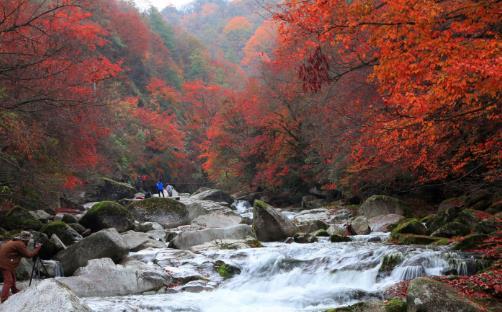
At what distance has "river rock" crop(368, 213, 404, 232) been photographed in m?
14.3

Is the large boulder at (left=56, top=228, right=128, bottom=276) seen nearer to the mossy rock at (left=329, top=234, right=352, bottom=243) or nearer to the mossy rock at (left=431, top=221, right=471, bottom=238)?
the mossy rock at (left=329, top=234, right=352, bottom=243)

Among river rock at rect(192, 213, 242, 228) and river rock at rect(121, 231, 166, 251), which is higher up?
river rock at rect(121, 231, 166, 251)

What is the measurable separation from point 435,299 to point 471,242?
3.83 metres

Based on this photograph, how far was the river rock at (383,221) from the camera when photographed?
14.3 meters

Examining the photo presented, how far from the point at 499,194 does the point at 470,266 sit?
5.53m

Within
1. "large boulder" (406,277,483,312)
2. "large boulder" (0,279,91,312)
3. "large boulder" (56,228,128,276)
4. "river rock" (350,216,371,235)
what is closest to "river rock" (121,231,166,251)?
"large boulder" (56,228,128,276)

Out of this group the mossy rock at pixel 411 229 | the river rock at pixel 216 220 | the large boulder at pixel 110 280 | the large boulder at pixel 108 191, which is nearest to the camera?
the large boulder at pixel 110 280

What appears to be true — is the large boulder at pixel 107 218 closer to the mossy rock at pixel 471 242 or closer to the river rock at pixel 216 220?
the river rock at pixel 216 220

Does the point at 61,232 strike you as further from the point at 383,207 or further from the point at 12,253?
the point at 383,207

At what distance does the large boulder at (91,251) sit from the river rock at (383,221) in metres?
7.73

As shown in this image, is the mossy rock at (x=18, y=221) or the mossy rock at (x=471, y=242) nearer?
the mossy rock at (x=471, y=242)

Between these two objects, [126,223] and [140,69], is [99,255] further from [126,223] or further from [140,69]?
[140,69]

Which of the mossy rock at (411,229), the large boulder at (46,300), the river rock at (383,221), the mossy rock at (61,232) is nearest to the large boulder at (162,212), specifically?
the mossy rock at (61,232)

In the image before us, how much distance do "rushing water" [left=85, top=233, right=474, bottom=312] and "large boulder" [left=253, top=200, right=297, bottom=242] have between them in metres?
2.13
